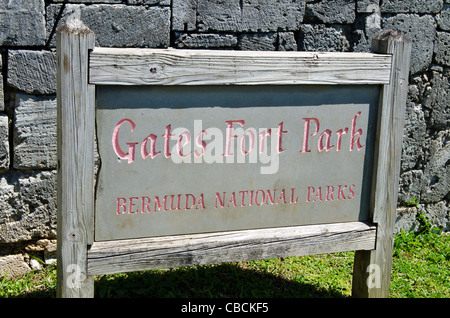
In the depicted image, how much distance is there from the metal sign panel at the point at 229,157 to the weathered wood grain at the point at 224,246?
0.14 feet

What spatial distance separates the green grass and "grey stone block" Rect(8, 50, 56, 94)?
1.19 m

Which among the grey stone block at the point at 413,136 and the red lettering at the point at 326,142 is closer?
the red lettering at the point at 326,142

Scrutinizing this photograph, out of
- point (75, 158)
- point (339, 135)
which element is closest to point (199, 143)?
point (75, 158)

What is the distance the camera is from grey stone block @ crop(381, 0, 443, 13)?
4.34 m

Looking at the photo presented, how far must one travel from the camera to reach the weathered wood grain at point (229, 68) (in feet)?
8.50

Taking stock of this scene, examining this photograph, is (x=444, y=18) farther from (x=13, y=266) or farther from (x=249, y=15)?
(x=13, y=266)

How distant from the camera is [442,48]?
15.1 ft

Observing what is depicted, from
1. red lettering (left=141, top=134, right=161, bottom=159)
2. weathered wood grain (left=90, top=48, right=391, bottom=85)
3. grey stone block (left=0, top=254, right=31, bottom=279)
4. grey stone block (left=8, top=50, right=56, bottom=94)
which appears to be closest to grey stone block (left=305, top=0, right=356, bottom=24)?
weathered wood grain (left=90, top=48, right=391, bottom=85)

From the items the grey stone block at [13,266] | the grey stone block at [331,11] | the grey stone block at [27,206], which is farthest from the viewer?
the grey stone block at [331,11]

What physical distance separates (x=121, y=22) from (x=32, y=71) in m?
0.60

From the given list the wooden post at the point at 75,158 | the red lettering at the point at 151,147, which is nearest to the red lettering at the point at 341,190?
the red lettering at the point at 151,147

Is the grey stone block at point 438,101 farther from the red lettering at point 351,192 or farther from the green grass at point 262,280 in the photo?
the red lettering at point 351,192

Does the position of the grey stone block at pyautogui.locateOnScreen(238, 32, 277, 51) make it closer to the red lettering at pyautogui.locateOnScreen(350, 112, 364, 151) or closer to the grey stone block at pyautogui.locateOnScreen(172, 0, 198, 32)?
the grey stone block at pyautogui.locateOnScreen(172, 0, 198, 32)
